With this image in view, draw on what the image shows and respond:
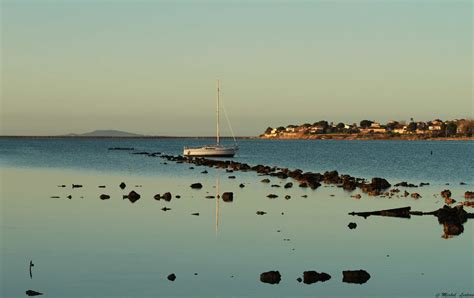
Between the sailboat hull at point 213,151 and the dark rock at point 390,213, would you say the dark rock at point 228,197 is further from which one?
the sailboat hull at point 213,151

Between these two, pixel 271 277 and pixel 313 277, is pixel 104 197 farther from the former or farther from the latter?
pixel 313 277

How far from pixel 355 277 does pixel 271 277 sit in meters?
2.51

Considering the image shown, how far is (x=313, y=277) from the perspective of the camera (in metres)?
20.3

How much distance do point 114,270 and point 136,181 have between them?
38452 mm

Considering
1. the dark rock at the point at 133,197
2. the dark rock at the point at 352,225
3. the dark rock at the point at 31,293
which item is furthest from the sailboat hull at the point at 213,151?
the dark rock at the point at 31,293

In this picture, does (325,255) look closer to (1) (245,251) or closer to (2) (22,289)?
(1) (245,251)

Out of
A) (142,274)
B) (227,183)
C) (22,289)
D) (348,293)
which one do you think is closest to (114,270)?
(142,274)

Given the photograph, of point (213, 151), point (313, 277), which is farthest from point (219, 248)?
point (213, 151)

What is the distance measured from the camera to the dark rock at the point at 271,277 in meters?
Result: 20.2

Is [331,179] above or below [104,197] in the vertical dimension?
above

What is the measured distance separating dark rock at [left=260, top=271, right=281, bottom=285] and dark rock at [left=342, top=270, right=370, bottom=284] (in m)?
1.97

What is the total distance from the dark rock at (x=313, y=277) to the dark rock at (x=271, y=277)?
2.62ft

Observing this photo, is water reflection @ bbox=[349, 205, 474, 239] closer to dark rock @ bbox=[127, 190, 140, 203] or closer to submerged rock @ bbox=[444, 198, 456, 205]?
submerged rock @ bbox=[444, 198, 456, 205]

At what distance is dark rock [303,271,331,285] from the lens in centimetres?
2020
